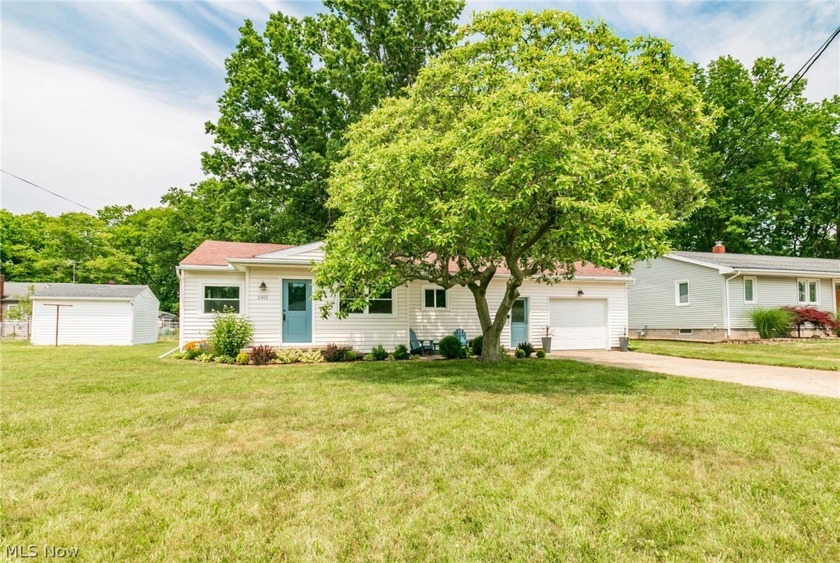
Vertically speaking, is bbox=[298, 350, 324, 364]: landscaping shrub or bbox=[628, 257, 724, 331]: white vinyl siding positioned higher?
bbox=[628, 257, 724, 331]: white vinyl siding

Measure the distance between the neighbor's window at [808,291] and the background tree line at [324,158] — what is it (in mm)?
8442

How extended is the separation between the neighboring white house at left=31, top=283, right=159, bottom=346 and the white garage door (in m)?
20.5

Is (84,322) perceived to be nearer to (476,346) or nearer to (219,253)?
(219,253)

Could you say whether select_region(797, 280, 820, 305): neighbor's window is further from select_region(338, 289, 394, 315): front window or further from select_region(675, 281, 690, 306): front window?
select_region(338, 289, 394, 315): front window

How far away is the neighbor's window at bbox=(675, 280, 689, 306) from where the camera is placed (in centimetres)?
2094

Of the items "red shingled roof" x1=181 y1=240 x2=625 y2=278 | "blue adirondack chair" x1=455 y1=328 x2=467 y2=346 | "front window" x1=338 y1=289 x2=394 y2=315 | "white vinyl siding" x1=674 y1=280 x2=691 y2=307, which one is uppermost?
"red shingled roof" x1=181 y1=240 x2=625 y2=278

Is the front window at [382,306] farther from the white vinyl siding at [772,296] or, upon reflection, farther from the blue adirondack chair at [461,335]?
the white vinyl siding at [772,296]

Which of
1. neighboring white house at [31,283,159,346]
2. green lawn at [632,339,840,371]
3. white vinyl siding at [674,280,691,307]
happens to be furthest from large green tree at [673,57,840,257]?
neighboring white house at [31,283,159,346]

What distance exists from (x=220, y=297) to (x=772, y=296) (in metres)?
22.5

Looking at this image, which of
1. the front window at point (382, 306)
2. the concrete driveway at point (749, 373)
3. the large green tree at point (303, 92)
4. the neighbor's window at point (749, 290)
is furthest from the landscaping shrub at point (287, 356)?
the neighbor's window at point (749, 290)

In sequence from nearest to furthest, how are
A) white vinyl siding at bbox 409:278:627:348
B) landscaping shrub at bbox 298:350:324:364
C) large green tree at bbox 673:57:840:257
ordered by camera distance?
landscaping shrub at bbox 298:350:324:364 < white vinyl siding at bbox 409:278:627:348 < large green tree at bbox 673:57:840:257

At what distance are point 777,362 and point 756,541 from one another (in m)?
11.5

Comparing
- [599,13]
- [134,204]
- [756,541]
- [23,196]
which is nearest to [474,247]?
[756,541]

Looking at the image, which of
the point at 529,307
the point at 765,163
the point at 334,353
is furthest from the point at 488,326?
the point at 765,163
